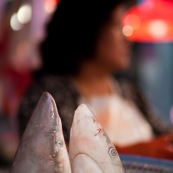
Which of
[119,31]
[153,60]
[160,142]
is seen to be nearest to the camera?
[160,142]

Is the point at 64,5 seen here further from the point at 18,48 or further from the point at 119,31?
the point at 18,48

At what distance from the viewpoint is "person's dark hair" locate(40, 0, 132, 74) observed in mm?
2184

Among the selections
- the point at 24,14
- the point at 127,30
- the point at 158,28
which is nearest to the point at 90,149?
the point at 158,28

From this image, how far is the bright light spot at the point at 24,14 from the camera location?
259 cm

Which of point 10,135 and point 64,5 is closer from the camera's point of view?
point 64,5

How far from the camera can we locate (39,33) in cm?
268

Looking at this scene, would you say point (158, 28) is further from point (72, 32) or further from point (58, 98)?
point (58, 98)

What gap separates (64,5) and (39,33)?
508mm

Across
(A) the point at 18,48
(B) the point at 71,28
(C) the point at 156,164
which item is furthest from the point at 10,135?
(C) the point at 156,164

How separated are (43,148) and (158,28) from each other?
1.40 meters

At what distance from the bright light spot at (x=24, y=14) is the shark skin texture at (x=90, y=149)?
178 centimetres

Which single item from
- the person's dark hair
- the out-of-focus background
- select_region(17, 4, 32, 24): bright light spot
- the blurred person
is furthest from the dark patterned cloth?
select_region(17, 4, 32, 24): bright light spot

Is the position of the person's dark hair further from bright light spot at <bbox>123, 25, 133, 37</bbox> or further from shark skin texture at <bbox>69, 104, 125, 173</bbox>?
shark skin texture at <bbox>69, 104, 125, 173</bbox>

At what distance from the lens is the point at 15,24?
2707 millimetres
